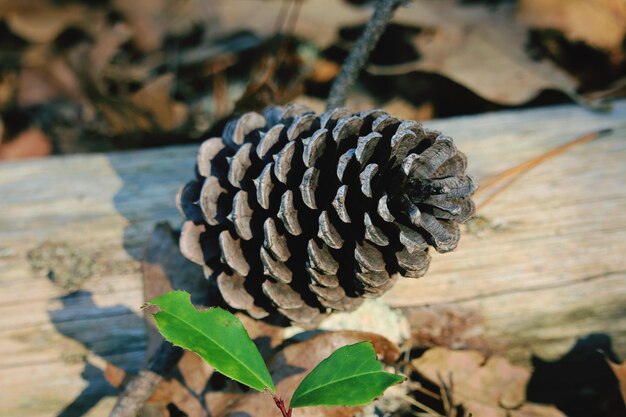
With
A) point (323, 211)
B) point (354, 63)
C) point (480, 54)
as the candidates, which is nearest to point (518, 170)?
point (354, 63)

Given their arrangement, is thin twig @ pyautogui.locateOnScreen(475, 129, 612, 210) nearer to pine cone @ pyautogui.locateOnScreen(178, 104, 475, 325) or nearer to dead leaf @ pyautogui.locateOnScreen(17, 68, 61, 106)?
pine cone @ pyautogui.locateOnScreen(178, 104, 475, 325)

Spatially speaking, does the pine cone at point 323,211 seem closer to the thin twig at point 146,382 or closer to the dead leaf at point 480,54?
the thin twig at point 146,382

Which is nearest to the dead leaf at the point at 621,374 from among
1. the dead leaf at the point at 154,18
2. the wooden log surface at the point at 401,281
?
the wooden log surface at the point at 401,281

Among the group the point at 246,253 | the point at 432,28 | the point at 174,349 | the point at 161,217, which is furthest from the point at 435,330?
the point at 432,28

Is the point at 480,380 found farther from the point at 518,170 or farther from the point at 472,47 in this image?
the point at 472,47

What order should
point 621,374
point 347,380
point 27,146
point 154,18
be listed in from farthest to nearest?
point 154,18, point 27,146, point 621,374, point 347,380

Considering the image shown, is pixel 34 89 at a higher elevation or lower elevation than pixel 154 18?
lower

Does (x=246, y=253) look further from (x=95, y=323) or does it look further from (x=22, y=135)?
(x=22, y=135)
